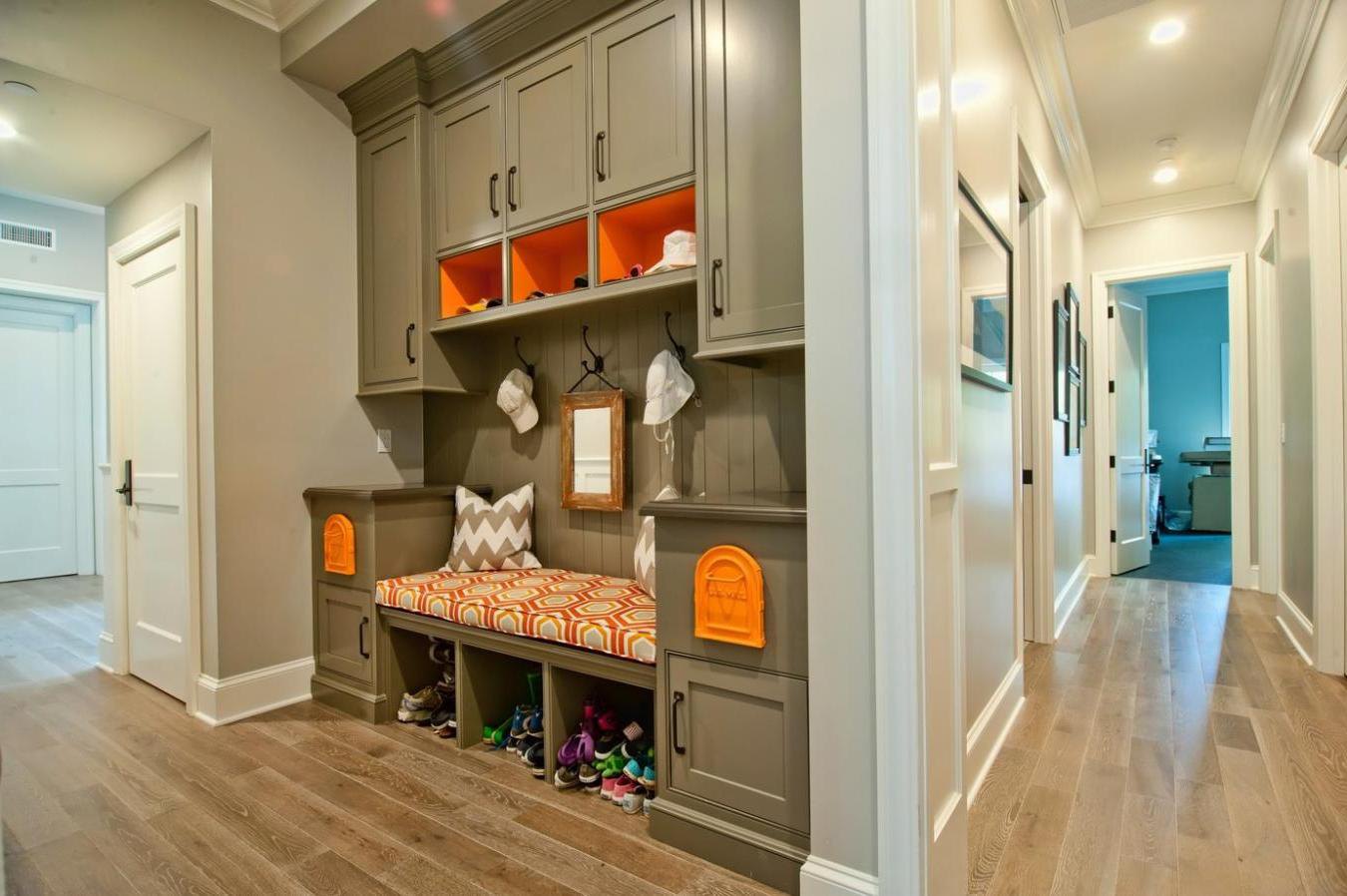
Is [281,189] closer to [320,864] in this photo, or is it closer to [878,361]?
[320,864]

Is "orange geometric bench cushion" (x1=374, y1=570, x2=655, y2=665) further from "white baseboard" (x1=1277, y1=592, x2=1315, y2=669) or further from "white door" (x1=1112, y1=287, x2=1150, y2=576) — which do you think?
"white door" (x1=1112, y1=287, x2=1150, y2=576)

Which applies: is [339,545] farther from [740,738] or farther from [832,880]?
[832,880]

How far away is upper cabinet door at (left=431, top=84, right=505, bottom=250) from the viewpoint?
104 inches

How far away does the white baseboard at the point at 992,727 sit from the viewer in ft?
6.56

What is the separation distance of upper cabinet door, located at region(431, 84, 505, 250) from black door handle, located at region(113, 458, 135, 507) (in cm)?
187

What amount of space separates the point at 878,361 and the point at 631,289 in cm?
113

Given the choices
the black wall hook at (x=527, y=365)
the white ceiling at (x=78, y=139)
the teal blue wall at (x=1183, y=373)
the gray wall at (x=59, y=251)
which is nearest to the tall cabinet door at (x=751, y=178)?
the black wall hook at (x=527, y=365)

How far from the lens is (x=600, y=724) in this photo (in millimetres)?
2195

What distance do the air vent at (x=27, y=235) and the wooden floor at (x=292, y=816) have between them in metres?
4.16

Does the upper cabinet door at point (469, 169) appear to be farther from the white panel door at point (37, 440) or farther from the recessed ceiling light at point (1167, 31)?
the white panel door at point (37, 440)

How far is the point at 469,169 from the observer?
9.06 feet

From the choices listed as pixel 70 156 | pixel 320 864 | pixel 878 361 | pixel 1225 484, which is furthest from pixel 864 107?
pixel 1225 484

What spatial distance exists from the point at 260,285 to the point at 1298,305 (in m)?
4.93

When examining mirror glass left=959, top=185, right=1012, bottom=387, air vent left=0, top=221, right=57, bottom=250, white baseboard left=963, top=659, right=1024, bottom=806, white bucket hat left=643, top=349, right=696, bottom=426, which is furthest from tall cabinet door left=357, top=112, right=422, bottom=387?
air vent left=0, top=221, right=57, bottom=250
